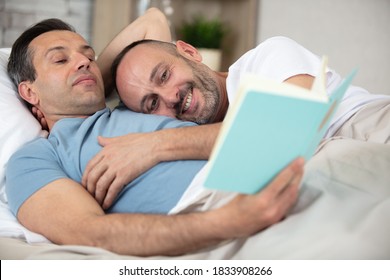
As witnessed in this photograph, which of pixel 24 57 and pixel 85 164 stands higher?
pixel 24 57

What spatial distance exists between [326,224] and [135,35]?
1.27m

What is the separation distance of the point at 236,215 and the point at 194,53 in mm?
979

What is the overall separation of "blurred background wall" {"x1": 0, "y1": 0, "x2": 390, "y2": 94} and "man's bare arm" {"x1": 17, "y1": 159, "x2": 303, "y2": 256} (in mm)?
2295

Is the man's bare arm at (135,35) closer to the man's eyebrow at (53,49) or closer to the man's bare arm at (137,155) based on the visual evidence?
the man's eyebrow at (53,49)

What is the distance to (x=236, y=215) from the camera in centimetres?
82

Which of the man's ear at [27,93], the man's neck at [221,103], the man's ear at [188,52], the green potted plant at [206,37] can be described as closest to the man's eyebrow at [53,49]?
the man's ear at [27,93]

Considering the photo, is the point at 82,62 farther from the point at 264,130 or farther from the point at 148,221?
the point at 264,130

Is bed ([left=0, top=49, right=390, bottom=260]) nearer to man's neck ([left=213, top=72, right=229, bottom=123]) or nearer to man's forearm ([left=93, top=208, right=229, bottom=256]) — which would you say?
man's forearm ([left=93, top=208, right=229, bottom=256])

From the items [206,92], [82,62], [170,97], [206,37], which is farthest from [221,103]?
[206,37]

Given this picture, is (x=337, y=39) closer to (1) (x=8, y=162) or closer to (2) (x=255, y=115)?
(1) (x=8, y=162)

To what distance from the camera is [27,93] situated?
150cm

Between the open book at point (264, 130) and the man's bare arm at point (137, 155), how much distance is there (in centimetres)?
40

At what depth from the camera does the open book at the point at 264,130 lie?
2.15ft
